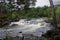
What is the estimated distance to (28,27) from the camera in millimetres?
6738

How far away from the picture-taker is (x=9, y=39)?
217 inches

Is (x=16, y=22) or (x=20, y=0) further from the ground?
(x=20, y=0)

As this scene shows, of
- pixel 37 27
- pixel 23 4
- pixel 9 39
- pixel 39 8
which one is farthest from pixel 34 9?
pixel 9 39

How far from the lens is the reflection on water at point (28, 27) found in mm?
6287

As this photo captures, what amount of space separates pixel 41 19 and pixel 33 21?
346 mm

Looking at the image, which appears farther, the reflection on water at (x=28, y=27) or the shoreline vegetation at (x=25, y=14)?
the shoreline vegetation at (x=25, y=14)

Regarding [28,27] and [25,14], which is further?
[25,14]

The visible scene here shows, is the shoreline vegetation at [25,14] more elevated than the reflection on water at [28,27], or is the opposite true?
the shoreline vegetation at [25,14]

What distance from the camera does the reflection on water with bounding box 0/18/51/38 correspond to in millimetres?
6287

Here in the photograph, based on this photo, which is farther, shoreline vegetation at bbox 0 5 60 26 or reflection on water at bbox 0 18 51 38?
shoreline vegetation at bbox 0 5 60 26

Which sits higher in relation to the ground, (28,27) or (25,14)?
(25,14)

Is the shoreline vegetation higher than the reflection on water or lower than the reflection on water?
higher

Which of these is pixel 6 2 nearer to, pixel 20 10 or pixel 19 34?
pixel 20 10

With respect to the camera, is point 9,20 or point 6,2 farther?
point 6,2
